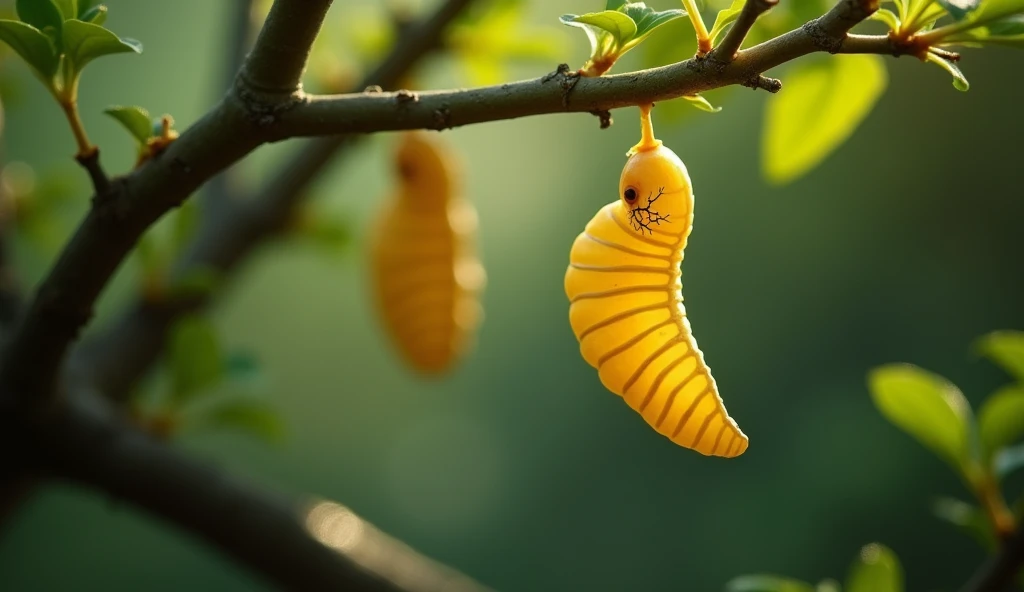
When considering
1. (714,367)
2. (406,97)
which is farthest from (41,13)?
(714,367)

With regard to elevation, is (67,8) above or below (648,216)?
above

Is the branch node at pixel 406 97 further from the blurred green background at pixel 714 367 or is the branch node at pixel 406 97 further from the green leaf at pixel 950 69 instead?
the blurred green background at pixel 714 367

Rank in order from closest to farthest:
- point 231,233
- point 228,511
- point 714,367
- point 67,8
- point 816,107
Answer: point 67,8, point 816,107, point 228,511, point 231,233, point 714,367

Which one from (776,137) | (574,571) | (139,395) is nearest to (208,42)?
(574,571)

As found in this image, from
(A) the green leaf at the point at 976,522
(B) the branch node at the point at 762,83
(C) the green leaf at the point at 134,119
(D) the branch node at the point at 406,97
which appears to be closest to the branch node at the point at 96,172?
(C) the green leaf at the point at 134,119

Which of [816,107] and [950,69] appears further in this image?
[816,107]

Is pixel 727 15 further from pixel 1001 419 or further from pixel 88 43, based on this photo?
pixel 1001 419
